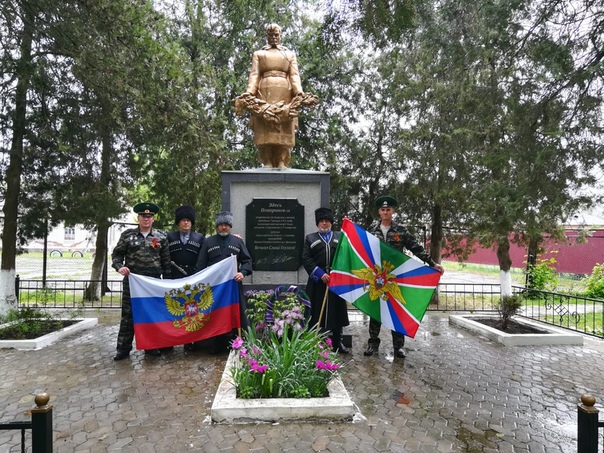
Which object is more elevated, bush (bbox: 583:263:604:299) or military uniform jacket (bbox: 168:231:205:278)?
military uniform jacket (bbox: 168:231:205:278)

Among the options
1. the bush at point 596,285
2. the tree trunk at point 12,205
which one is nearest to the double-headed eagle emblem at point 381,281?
the tree trunk at point 12,205

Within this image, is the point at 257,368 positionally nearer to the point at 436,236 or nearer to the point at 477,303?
the point at 436,236

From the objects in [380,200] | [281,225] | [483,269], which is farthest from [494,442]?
[483,269]

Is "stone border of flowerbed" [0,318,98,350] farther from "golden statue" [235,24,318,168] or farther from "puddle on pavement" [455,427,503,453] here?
"puddle on pavement" [455,427,503,453]

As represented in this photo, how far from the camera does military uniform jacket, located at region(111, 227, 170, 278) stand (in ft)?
17.9

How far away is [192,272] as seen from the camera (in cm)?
579

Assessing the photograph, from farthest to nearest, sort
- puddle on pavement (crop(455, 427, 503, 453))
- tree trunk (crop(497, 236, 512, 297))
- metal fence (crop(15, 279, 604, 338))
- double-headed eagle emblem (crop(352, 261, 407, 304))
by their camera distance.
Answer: tree trunk (crop(497, 236, 512, 297)), metal fence (crop(15, 279, 604, 338)), double-headed eagle emblem (crop(352, 261, 407, 304)), puddle on pavement (crop(455, 427, 503, 453))

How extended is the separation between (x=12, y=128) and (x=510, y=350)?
992 centimetres

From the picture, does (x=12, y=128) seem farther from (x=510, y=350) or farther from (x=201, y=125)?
(x=510, y=350)

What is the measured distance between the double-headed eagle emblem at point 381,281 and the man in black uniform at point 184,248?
226 centimetres

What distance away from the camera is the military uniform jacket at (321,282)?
5.33 meters

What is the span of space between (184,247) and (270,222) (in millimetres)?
1206

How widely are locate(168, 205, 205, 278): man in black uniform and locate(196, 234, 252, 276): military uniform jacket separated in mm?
275

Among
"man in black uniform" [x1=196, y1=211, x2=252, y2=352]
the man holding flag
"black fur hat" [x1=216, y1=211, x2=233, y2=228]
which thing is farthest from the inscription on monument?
the man holding flag
